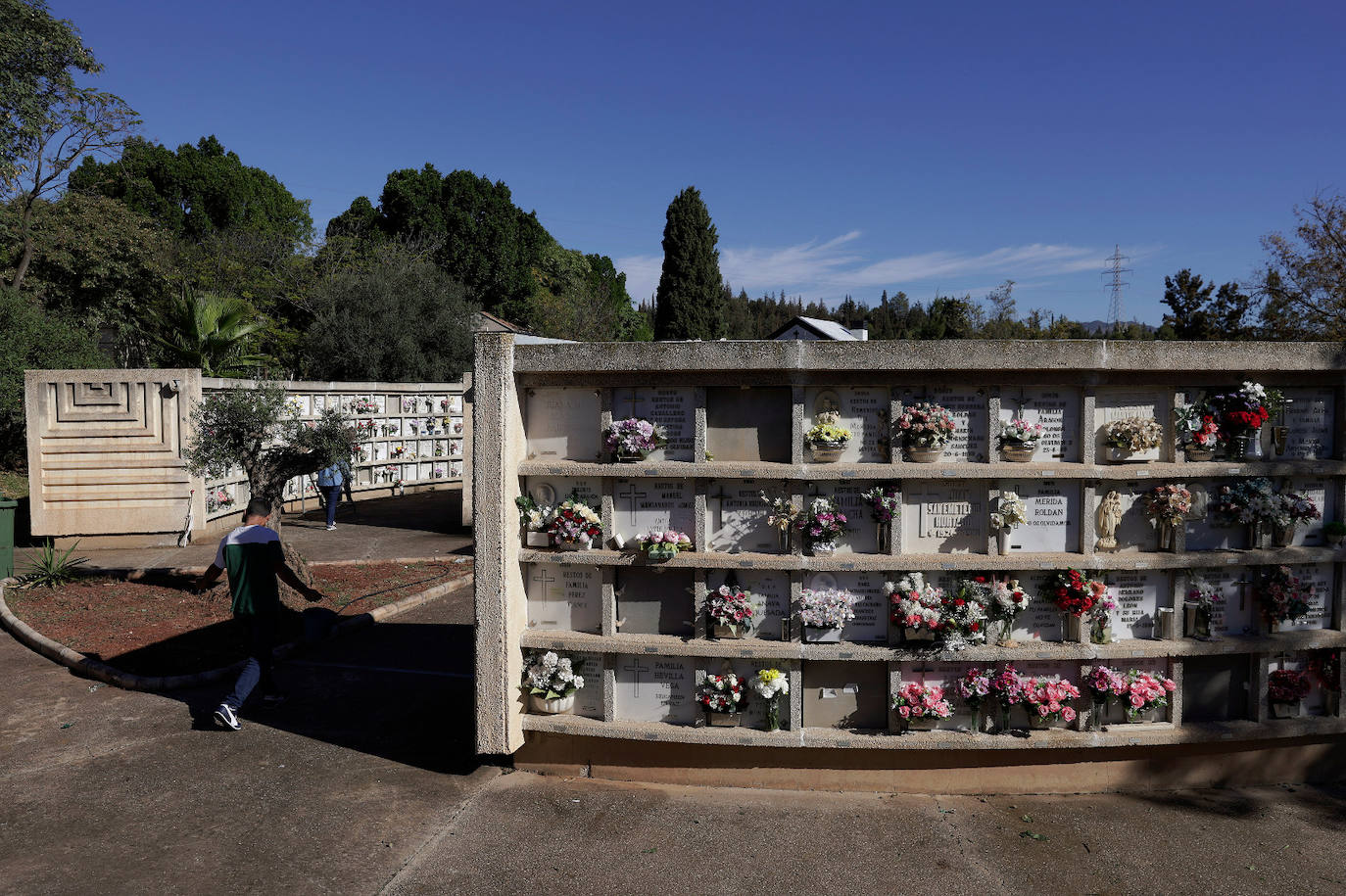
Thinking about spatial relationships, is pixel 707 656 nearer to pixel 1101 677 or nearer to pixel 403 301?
pixel 1101 677

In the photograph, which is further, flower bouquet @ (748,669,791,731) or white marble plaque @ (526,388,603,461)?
white marble plaque @ (526,388,603,461)

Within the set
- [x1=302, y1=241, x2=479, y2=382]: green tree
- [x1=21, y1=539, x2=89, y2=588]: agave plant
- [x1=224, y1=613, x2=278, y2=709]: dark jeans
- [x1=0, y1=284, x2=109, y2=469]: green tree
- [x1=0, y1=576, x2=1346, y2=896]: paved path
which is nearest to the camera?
[x1=0, y1=576, x2=1346, y2=896]: paved path

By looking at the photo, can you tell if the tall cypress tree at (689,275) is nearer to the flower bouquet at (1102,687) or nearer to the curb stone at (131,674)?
the curb stone at (131,674)

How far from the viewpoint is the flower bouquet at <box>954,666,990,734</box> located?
5.12m

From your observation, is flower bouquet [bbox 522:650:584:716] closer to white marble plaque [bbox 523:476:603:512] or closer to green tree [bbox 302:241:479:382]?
white marble plaque [bbox 523:476:603:512]

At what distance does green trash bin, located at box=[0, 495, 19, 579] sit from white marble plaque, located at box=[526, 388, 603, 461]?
28.7 ft

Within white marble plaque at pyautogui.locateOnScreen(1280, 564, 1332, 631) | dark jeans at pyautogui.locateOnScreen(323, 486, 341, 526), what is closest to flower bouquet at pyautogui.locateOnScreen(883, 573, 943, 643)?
white marble plaque at pyautogui.locateOnScreen(1280, 564, 1332, 631)

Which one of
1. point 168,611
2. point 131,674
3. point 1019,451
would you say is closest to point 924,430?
point 1019,451

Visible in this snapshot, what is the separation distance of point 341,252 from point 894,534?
36806 mm

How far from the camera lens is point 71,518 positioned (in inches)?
513

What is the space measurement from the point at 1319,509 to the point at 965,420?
248cm

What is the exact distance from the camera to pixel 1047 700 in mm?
5125

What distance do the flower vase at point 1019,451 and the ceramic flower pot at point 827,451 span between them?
995 mm

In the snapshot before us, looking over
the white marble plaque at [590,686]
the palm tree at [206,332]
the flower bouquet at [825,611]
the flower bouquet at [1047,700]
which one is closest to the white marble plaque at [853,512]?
the flower bouquet at [825,611]
